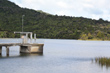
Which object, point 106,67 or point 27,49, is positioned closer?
point 106,67

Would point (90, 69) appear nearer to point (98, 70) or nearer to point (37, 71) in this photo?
point (98, 70)

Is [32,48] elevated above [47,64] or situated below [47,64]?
above

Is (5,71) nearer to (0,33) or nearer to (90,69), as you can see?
(90,69)

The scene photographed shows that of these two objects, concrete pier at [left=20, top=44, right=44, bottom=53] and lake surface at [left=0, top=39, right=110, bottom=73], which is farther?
concrete pier at [left=20, top=44, right=44, bottom=53]

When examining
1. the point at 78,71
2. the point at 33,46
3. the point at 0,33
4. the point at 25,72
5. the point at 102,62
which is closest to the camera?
the point at 25,72

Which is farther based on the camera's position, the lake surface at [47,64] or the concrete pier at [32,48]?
the concrete pier at [32,48]

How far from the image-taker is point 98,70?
132 ft

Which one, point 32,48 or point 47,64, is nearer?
point 47,64

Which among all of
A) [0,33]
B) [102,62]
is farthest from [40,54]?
[0,33]

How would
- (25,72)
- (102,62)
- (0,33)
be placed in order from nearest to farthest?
(25,72)
(102,62)
(0,33)

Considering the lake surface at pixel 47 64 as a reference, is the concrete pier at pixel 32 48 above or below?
above

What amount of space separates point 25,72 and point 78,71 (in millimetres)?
8976

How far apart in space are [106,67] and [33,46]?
78.7 ft

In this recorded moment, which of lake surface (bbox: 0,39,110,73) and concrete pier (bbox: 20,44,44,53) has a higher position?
concrete pier (bbox: 20,44,44,53)
